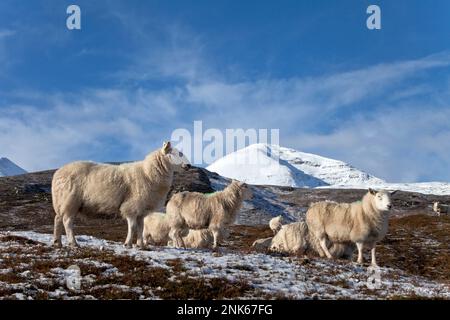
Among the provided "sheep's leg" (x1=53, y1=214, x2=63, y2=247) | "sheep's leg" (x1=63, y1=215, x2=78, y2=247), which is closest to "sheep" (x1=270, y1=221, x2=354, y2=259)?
"sheep's leg" (x1=63, y1=215, x2=78, y2=247)

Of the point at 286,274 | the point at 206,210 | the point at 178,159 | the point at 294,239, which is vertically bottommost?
the point at 286,274

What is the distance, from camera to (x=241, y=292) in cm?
1411

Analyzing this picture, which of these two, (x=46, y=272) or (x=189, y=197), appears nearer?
(x=46, y=272)

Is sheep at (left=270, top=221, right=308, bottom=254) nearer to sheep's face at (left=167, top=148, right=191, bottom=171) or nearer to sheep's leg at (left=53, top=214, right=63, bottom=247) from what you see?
sheep's face at (left=167, top=148, right=191, bottom=171)

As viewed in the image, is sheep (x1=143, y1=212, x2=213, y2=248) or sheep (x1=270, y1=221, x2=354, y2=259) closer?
sheep (x1=270, y1=221, x2=354, y2=259)

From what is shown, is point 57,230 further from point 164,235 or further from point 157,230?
point 164,235

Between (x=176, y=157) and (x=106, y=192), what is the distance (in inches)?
119

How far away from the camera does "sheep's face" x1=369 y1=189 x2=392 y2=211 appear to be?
71.7 feet

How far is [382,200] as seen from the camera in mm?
22125

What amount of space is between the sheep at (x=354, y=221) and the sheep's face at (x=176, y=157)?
23.7 ft

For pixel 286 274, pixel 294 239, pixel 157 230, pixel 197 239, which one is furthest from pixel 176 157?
pixel 157 230
